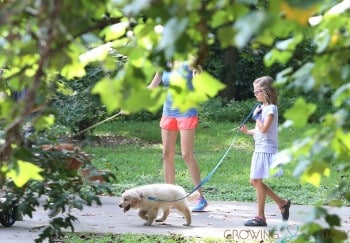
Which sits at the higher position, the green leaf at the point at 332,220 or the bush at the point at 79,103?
the bush at the point at 79,103

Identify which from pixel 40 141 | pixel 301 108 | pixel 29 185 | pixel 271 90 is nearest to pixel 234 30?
pixel 301 108

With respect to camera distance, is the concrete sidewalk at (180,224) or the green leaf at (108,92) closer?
the green leaf at (108,92)

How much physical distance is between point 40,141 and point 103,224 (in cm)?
396

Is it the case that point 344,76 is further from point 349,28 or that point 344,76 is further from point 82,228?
point 82,228

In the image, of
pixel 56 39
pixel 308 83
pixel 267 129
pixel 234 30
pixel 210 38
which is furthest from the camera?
pixel 267 129

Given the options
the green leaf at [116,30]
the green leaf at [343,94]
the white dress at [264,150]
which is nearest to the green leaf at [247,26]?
the green leaf at [343,94]

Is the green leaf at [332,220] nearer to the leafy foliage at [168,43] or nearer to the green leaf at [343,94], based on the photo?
the leafy foliage at [168,43]

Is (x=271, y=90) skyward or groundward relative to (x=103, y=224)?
skyward

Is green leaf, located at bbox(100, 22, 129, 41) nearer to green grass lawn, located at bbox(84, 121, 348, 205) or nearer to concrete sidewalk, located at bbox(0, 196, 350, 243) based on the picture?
green grass lawn, located at bbox(84, 121, 348, 205)

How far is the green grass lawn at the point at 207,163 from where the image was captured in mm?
12367

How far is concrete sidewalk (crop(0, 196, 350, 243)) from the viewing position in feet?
27.9

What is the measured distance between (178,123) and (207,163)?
268 inches

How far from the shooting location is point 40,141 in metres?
5.45

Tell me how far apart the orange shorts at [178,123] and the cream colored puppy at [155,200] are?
84cm
